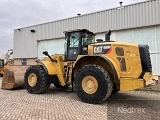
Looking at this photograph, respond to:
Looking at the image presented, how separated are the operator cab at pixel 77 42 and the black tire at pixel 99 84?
1.27 metres

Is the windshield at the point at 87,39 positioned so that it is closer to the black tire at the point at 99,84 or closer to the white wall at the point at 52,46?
the black tire at the point at 99,84

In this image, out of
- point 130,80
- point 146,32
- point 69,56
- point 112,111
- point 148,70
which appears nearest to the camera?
point 112,111

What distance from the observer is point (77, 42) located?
10.0m

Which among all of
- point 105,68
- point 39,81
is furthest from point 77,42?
point 39,81

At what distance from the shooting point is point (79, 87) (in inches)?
342

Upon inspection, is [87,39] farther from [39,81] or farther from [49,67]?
[39,81]

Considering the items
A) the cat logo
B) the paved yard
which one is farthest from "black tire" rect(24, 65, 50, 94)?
the cat logo

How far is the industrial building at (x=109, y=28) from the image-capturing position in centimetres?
1375

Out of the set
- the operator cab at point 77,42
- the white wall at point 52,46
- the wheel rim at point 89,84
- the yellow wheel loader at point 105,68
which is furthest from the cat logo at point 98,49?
the white wall at point 52,46

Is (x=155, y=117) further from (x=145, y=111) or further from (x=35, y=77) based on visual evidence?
(x=35, y=77)

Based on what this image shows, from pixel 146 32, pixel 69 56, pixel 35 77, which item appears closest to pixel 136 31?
pixel 146 32

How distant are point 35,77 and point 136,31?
23.7 ft

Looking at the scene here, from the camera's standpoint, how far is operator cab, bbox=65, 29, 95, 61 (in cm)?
982

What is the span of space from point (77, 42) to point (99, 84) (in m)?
2.59
